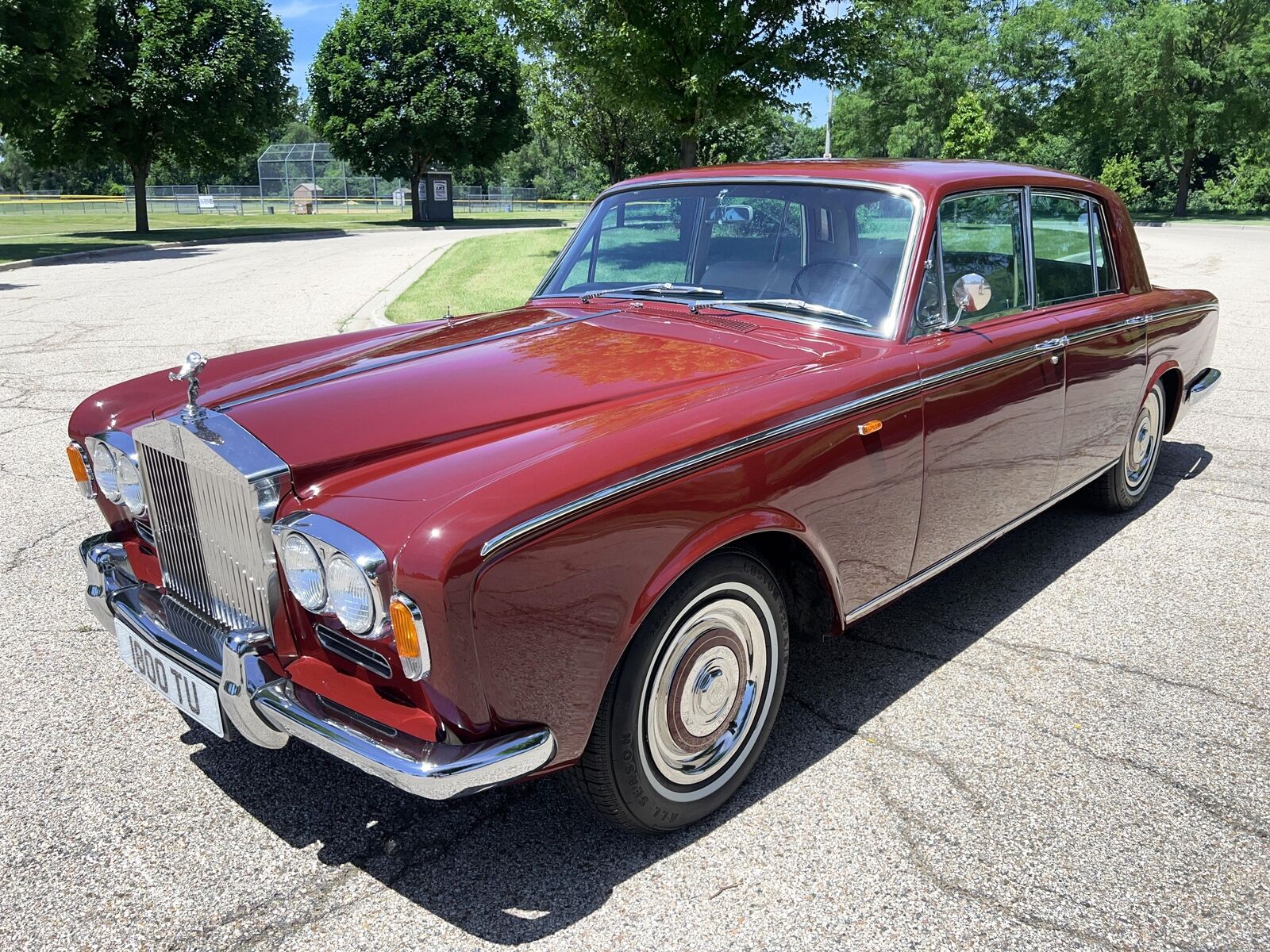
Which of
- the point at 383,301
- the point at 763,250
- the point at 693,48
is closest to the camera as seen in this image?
the point at 763,250

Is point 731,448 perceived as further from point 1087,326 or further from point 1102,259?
point 1102,259

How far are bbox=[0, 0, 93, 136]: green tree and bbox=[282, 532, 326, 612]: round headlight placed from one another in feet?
66.7

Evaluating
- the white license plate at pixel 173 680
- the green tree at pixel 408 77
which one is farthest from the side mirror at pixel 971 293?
the green tree at pixel 408 77

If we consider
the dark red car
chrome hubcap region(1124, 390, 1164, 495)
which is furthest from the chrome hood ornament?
chrome hubcap region(1124, 390, 1164, 495)

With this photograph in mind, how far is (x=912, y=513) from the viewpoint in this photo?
308cm

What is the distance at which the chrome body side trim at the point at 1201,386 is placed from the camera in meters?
5.29

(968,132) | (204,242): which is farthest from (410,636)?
(968,132)

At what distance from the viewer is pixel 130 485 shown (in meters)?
2.79

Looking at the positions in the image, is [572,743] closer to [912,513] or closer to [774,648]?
[774,648]

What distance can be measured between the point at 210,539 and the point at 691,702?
1273 mm

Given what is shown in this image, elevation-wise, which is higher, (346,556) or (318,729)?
(346,556)

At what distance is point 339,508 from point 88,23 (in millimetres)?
23629

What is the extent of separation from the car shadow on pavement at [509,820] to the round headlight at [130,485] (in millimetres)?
752

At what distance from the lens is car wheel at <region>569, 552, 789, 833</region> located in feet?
7.52
